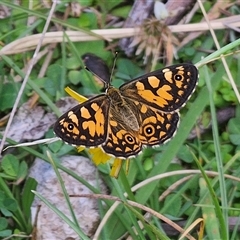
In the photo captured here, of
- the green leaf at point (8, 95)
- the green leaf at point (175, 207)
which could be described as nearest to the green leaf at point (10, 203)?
the green leaf at point (8, 95)


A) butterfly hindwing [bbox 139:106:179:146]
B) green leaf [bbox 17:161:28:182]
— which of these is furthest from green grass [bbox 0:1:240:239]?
butterfly hindwing [bbox 139:106:179:146]

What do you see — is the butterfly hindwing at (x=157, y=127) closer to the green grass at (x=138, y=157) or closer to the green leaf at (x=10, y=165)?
the green grass at (x=138, y=157)

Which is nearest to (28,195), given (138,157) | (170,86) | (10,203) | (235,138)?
(10,203)

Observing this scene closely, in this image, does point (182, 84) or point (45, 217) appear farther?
point (45, 217)

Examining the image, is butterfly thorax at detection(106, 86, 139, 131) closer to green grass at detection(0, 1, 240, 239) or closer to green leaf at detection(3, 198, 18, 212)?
green grass at detection(0, 1, 240, 239)

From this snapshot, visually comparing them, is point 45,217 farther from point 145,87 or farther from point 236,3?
point 236,3

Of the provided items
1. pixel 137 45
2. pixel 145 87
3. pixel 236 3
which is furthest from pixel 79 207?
pixel 236 3
